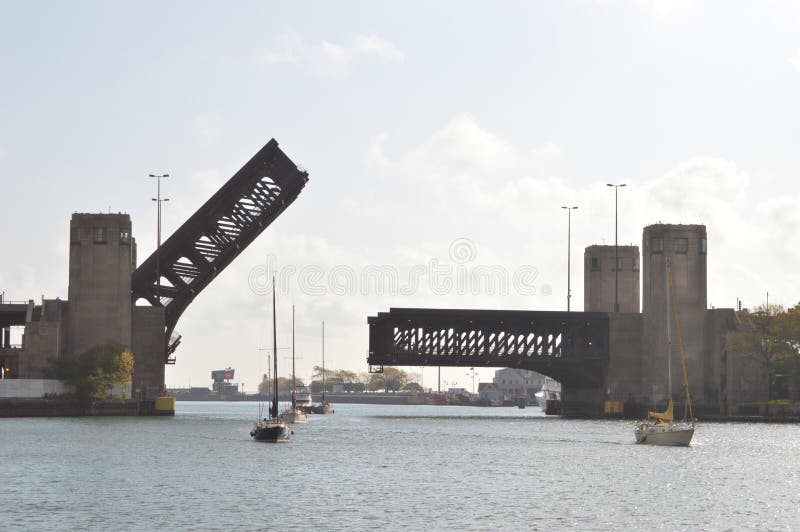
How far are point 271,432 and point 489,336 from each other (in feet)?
152

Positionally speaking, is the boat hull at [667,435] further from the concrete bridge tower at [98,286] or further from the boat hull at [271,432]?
the concrete bridge tower at [98,286]

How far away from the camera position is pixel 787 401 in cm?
11631

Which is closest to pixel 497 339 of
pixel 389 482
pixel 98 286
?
pixel 98 286

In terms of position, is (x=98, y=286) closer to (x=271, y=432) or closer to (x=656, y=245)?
(x=271, y=432)

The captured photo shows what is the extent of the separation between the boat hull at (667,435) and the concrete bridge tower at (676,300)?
42983 millimetres

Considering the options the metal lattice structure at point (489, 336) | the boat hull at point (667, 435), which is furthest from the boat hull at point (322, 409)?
the boat hull at point (667, 435)

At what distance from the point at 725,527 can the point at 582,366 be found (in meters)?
84.3

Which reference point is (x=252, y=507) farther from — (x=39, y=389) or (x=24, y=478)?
(x=39, y=389)

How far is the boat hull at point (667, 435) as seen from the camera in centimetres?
7700

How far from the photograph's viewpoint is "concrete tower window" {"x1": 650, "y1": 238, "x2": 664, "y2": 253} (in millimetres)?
122812

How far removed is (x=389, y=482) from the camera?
55.9 metres

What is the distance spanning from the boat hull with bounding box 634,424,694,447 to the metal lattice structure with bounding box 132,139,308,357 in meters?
30.1

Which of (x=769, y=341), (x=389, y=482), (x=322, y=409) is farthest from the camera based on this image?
(x=322, y=409)

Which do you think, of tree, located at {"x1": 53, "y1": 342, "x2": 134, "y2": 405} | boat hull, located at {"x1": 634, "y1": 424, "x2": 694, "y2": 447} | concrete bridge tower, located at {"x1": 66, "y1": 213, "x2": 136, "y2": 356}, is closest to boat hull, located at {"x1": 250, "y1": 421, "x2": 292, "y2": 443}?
boat hull, located at {"x1": 634, "y1": 424, "x2": 694, "y2": 447}
